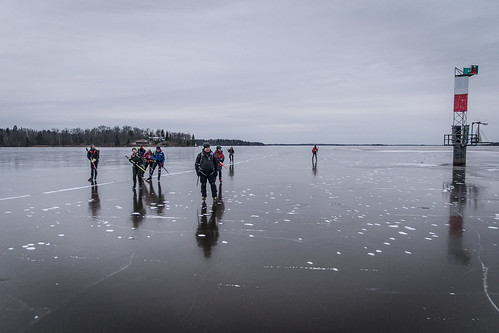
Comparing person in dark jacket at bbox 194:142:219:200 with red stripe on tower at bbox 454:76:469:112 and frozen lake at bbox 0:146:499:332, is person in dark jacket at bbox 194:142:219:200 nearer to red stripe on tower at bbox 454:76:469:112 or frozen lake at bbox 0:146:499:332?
frozen lake at bbox 0:146:499:332

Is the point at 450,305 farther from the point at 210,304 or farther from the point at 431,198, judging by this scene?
the point at 431,198

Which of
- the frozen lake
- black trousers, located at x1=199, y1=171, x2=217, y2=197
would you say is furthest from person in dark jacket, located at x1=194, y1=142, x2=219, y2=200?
the frozen lake

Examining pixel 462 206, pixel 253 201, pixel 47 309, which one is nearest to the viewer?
pixel 47 309

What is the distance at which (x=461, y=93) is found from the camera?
27547 mm

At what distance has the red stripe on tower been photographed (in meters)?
27.4

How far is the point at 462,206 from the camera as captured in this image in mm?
9180

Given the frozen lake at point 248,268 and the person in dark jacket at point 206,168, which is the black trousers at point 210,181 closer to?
the person in dark jacket at point 206,168

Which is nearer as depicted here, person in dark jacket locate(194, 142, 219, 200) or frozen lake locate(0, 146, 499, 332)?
frozen lake locate(0, 146, 499, 332)

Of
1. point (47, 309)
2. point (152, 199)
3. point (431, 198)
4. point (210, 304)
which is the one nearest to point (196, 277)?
point (210, 304)

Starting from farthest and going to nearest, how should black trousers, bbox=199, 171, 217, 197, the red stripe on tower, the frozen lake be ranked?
the red stripe on tower → black trousers, bbox=199, 171, 217, 197 → the frozen lake

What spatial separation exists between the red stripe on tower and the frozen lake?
22718 millimetres

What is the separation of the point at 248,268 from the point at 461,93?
98.4ft

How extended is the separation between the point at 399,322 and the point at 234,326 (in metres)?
1.65

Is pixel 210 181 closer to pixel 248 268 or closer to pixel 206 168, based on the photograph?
pixel 206 168
